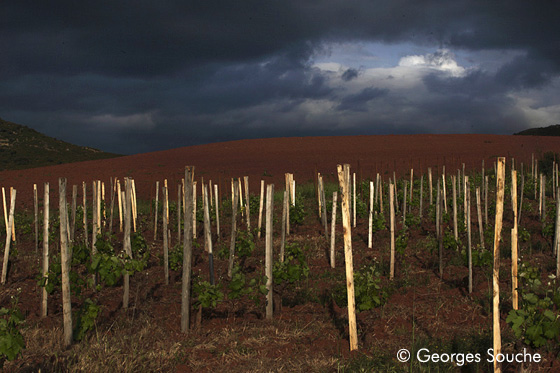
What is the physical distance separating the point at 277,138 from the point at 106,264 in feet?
165

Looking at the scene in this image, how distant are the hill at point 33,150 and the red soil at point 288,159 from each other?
18649 millimetres

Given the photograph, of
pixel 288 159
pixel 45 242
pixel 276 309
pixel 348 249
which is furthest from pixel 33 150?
pixel 348 249

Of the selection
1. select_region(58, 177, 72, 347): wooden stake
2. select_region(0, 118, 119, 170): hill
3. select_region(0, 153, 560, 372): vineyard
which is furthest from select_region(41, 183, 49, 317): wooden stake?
select_region(0, 118, 119, 170): hill

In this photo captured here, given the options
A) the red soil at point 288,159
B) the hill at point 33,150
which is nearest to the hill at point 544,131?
the red soil at point 288,159

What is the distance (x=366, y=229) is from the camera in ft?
37.2

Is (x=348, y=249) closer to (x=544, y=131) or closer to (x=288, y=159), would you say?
(x=288, y=159)

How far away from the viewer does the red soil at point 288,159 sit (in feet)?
98.0

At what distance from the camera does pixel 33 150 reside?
59.2m

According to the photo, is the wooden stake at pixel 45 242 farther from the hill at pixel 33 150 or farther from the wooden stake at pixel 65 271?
the hill at pixel 33 150

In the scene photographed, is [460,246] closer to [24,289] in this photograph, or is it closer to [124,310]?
[124,310]

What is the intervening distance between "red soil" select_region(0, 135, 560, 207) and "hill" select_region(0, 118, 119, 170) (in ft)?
61.2

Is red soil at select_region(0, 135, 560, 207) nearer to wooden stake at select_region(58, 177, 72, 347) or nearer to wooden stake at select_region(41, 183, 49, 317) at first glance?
wooden stake at select_region(41, 183, 49, 317)

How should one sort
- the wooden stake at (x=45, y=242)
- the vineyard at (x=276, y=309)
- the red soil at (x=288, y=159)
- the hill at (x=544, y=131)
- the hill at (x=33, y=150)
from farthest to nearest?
the hill at (x=544, y=131), the hill at (x=33, y=150), the red soil at (x=288, y=159), the wooden stake at (x=45, y=242), the vineyard at (x=276, y=309)

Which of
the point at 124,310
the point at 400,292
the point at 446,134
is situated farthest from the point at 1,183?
the point at 446,134
